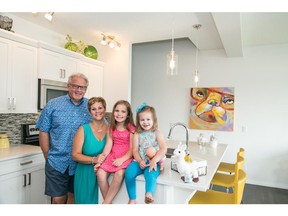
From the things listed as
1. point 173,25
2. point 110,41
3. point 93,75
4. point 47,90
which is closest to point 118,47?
point 110,41

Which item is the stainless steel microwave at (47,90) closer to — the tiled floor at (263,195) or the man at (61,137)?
the man at (61,137)

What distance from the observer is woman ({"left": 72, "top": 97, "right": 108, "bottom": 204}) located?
4.93 feet

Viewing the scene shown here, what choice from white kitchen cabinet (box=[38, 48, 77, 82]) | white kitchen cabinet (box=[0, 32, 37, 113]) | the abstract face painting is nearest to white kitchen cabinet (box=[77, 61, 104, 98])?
white kitchen cabinet (box=[38, 48, 77, 82])

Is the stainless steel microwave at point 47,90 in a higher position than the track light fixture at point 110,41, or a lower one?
lower

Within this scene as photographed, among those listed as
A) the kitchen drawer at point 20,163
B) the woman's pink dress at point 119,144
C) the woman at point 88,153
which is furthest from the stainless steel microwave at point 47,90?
the woman's pink dress at point 119,144

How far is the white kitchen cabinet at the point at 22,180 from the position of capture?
6.81 feet

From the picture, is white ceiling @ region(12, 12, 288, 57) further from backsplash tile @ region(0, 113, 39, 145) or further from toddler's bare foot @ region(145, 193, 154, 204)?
toddler's bare foot @ region(145, 193, 154, 204)

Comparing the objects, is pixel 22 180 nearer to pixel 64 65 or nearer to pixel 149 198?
pixel 64 65

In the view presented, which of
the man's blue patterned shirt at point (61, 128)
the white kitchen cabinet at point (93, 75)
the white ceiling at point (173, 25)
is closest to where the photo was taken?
the man's blue patterned shirt at point (61, 128)

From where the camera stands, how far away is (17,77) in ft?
8.14

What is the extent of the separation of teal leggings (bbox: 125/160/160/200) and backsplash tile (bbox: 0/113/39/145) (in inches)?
82.7

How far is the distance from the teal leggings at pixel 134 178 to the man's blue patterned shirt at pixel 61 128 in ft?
2.38

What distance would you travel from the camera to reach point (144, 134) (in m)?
1.46

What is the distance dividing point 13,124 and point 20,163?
765mm
